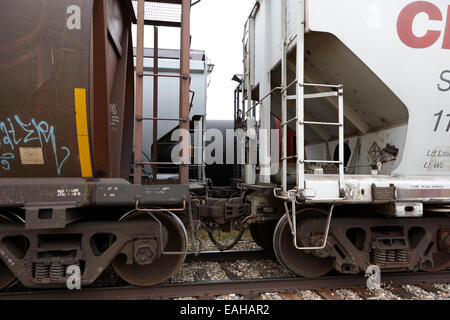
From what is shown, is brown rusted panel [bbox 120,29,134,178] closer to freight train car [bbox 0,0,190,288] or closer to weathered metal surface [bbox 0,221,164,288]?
freight train car [bbox 0,0,190,288]

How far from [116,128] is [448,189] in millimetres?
4188

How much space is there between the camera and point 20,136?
2.69 metres

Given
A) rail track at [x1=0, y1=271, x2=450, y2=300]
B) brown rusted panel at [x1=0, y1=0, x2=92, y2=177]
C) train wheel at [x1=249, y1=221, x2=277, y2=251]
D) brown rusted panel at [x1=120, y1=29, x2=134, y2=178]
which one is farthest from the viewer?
train wheel at [x1=249, y1=221, x2=277, y2=251]

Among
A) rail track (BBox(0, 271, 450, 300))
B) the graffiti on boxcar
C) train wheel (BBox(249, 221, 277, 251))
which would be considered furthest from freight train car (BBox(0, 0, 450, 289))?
train wheel (BBox(249, 221, 277, 251))

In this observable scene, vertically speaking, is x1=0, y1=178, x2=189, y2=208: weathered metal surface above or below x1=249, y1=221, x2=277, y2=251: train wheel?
above

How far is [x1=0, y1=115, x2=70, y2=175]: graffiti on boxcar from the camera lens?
266 centimetres

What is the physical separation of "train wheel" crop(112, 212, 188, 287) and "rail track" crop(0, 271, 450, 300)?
0.36 feet

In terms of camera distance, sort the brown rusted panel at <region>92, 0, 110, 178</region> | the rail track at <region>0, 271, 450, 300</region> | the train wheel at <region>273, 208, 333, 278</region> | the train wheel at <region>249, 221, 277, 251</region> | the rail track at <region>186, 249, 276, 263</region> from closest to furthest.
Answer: the brown rusted panel at <region>92, 0, 110, 178</region> < the rail track at <region>0, 271, 450, 300</region> < the train wheel at <region>273, 208, 333, 278</region> < the rail track at <region>186, 249, 276, 263</region> < the train wheel at <region>249, 221, 277, 251</region>

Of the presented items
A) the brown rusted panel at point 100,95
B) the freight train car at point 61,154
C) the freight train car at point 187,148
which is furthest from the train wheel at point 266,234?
the brown rusted panel at point 100,95

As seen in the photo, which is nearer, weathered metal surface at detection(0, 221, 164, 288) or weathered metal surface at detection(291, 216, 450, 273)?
weathered metal surface at detection(0, 221, 164, 288)

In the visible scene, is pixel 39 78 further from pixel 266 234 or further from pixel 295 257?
pixel 266 234

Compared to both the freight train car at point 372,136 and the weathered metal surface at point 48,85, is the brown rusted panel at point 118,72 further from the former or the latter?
the freight train car at point 372,136

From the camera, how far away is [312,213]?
385cm
